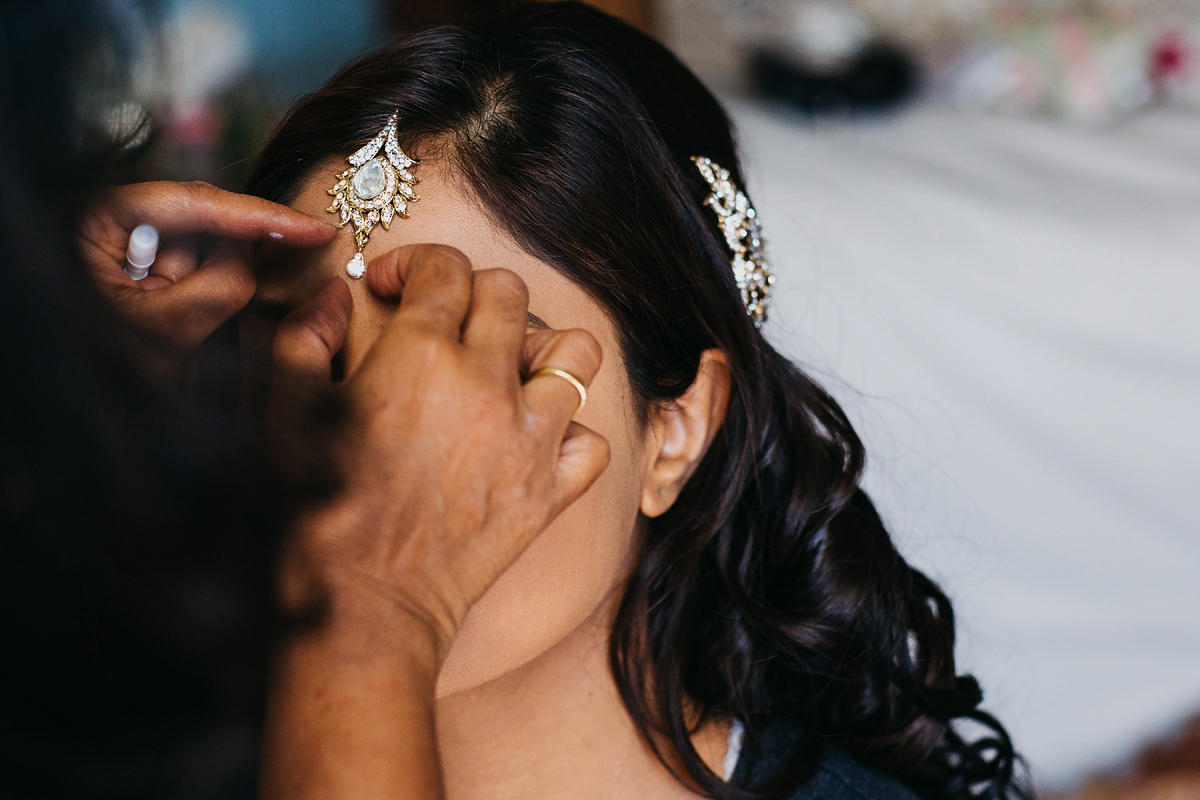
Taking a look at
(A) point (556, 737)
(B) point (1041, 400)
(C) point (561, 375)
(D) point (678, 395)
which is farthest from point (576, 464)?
(B) point (1041, 400)

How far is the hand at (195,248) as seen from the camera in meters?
0.64

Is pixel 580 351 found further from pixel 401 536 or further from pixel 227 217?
pixel 227 217

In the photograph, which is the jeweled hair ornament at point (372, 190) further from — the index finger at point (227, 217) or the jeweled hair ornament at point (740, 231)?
the jeweled hair ornament at point (740, 231)

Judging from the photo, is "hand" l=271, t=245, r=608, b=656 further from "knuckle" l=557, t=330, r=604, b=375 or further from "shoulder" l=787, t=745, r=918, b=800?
"shoulder" l=787, t=745, r=918, b=800

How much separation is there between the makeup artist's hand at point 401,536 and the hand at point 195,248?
14 centimetres

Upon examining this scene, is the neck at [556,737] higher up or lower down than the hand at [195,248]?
lower down

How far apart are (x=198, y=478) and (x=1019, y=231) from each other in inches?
72.7

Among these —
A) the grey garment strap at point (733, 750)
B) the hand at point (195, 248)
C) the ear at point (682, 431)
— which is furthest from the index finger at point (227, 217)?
the grey garment strap at point (733, 750)

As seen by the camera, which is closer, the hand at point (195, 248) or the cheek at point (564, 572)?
the hand at point (195, 248)

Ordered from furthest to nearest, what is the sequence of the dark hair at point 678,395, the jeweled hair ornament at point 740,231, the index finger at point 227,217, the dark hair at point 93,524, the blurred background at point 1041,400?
the blurred background at point 1041,400
the jeweled hair ornament at point 740,231
the dark hair at point 678,395
the index finger at point 227,217
the dark hair at point 93,524

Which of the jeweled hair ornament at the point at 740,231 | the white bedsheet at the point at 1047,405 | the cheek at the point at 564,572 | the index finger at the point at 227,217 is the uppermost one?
the index finger at the point at 227,217

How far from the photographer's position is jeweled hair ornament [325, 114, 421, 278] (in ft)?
2.50

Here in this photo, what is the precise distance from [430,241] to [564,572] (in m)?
0.28

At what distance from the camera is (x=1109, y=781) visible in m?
1.84
